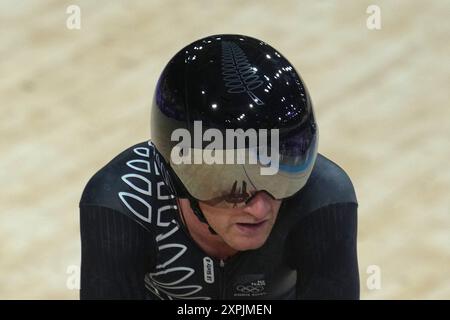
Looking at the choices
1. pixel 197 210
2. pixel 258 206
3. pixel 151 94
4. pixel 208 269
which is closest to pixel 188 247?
pixel 208 269

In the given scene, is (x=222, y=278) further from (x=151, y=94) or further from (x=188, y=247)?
(x=151, y=94)

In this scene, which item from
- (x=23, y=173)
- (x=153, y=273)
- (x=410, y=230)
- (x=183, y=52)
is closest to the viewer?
(x=183, y=52)

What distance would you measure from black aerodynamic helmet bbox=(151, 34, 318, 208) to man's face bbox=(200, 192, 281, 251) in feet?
0.07

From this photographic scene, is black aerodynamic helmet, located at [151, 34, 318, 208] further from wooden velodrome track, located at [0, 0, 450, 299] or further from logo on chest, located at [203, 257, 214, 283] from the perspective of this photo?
wooden velodrome track, located at [0, 0, 450, 299]

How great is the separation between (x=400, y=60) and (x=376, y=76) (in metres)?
0.17

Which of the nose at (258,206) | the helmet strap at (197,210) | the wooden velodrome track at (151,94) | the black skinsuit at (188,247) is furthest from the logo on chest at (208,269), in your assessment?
the wooden velodrome track at (151,94)

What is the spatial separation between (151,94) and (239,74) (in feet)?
7.74

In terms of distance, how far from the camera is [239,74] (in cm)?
196

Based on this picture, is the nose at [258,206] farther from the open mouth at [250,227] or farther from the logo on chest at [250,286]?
the logo on chest at [250,286]

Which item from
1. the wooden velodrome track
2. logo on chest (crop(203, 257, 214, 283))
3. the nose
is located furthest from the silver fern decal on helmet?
the wooden velodrome track

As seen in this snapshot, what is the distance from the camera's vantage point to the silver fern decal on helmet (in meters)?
1.93
